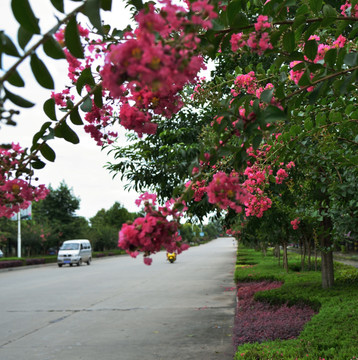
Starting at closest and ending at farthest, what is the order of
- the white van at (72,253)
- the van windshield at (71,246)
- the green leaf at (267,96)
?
the green leaf at (267,96) < the white van at (72,253) < the van windshield at (71,246)

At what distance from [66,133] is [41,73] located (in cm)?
51

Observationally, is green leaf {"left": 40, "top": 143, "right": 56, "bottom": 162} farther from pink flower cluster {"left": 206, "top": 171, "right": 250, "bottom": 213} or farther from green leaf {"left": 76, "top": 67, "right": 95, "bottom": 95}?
pink flower cluster {"left": 206, "top": 171, "right": 250, "bottom": 213}

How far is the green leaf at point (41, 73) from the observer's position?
157cm

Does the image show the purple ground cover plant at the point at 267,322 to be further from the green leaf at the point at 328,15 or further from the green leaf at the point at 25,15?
the green leaf at the point at 25,15

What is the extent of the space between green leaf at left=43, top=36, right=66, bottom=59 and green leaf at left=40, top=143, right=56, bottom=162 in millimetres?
570

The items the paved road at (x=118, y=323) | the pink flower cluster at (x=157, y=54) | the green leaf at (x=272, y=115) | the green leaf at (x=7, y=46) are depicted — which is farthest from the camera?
the paved road at (x=118, y=323)

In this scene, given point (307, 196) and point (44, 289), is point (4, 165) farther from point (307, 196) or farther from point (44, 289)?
point (44, 289)

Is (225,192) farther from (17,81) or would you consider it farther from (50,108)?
(50,108)

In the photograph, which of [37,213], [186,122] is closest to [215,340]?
[186,122]

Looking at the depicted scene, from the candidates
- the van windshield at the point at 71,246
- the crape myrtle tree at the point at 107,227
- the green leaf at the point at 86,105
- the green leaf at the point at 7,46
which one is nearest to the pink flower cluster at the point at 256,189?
the green leaf at the point at 86,105

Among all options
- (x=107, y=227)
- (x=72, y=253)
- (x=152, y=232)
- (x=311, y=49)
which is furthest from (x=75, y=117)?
(x=107, y=227)

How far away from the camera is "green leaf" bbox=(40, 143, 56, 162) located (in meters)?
2.03

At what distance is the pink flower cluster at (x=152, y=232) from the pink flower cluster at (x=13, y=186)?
67cm

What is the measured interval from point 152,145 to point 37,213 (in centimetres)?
3697
